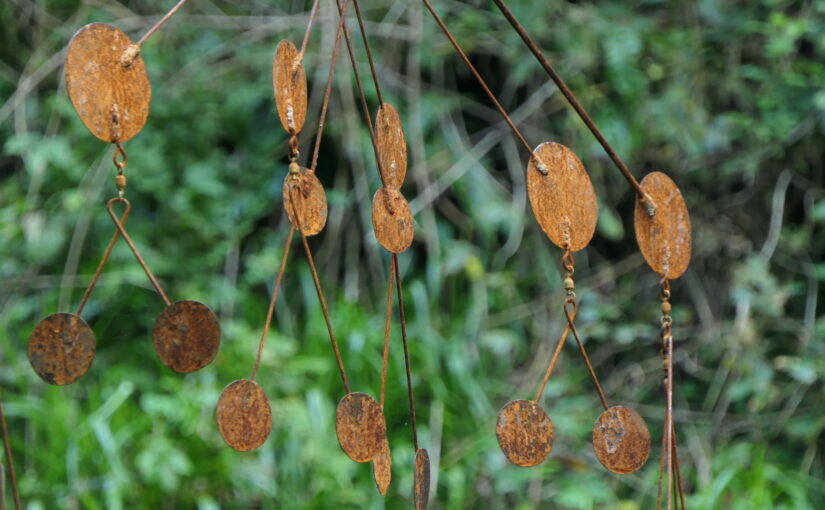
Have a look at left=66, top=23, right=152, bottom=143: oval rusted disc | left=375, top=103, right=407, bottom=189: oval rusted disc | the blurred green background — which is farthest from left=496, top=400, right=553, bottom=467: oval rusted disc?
the blurred green background

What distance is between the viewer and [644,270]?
1698 millimetres

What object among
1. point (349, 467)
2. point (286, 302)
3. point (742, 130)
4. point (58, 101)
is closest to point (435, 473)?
point (349, 467)

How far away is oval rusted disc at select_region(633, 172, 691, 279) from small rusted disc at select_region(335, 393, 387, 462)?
19cm

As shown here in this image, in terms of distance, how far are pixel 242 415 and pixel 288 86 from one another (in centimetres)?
18

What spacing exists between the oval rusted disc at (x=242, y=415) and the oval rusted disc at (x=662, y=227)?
240 millimetres

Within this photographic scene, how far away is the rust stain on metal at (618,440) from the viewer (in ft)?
1.79

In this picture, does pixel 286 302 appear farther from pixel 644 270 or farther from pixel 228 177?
pixel 644 270

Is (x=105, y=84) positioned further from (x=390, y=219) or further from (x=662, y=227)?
(x=662, y=227)

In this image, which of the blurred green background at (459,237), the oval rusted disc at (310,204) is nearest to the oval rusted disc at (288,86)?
the oval rusted disc at (310,204)

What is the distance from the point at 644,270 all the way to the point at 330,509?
0.70m

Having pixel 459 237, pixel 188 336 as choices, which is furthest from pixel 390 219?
pixel 459 237

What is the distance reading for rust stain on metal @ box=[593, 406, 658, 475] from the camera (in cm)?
55

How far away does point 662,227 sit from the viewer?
0.58 meters

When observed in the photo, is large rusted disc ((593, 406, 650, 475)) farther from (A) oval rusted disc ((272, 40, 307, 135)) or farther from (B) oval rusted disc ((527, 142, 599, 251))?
(A) oval rusted disc ((272, 40, 307, 135))
